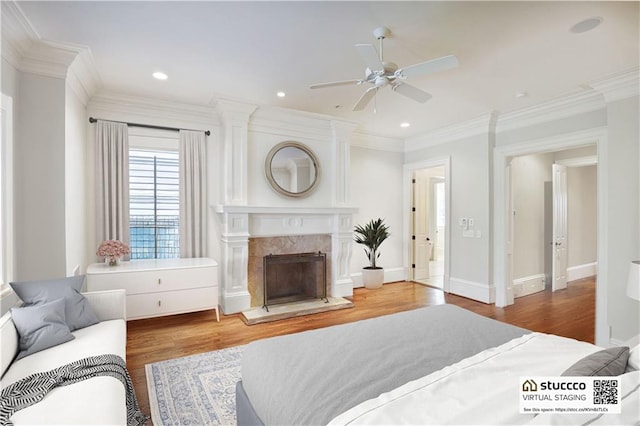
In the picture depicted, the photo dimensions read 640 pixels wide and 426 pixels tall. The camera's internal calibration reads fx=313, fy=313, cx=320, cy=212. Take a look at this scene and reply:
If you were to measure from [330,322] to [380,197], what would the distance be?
273 cm

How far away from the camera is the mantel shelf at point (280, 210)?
4035 mm

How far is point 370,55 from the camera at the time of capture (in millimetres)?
2182

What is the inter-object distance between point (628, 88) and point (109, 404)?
16.2 feet

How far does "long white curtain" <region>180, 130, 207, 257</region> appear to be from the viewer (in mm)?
4117

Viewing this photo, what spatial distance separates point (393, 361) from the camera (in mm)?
1487

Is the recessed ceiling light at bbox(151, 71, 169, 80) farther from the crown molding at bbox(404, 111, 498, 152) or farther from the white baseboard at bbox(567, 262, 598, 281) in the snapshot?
the white baseboard at bbox(567, 262, 598, 281)

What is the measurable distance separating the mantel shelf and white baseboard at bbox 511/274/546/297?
9.42ft

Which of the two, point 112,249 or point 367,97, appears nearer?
point 367,97

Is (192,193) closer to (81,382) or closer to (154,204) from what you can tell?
(154,204)

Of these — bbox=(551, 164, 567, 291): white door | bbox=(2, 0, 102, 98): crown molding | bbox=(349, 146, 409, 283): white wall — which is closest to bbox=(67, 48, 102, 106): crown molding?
bbox=(2, 0, 102, 98): crown molding

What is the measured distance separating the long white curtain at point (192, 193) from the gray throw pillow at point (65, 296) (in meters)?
1.63

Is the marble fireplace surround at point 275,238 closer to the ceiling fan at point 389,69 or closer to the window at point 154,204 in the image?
the window at point 154,204

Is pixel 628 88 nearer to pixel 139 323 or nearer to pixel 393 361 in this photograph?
pixel 393 361

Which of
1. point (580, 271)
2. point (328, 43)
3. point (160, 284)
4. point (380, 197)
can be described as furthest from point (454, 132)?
point (160, 284)
